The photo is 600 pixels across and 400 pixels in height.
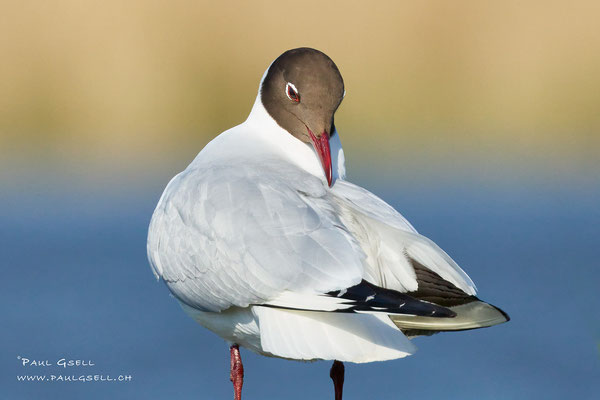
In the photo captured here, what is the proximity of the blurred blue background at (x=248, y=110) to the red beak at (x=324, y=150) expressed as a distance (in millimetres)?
2771

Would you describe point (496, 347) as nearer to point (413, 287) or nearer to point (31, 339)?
point (31, 339)

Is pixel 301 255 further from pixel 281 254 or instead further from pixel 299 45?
pixel 299 45

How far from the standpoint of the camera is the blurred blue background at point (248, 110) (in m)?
6.86

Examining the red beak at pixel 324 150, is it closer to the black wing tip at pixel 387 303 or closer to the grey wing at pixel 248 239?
the grey wing at pixel 248 239

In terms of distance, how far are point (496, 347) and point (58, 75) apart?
466 cm

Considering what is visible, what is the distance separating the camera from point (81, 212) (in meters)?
8.51

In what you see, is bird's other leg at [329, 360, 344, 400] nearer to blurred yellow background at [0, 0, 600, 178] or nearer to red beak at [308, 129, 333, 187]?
red beak at [308, 129, 333, 187]

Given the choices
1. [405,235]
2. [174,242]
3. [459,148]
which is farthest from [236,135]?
[459,148]

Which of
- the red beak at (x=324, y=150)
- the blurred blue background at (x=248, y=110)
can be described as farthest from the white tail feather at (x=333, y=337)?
the blurred blue background at (x=248, y=110)

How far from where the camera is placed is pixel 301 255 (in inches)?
121

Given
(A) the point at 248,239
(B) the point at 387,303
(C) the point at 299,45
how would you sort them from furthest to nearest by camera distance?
(C) the point at 299,45 → (A) the point at 248,239 → (B) the point at 387,303

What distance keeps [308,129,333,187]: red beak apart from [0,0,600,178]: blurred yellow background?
16.9 ft

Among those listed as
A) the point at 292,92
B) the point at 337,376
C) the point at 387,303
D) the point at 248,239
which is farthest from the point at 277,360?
the point at 387,303

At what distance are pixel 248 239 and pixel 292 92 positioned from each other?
79 centimetres
